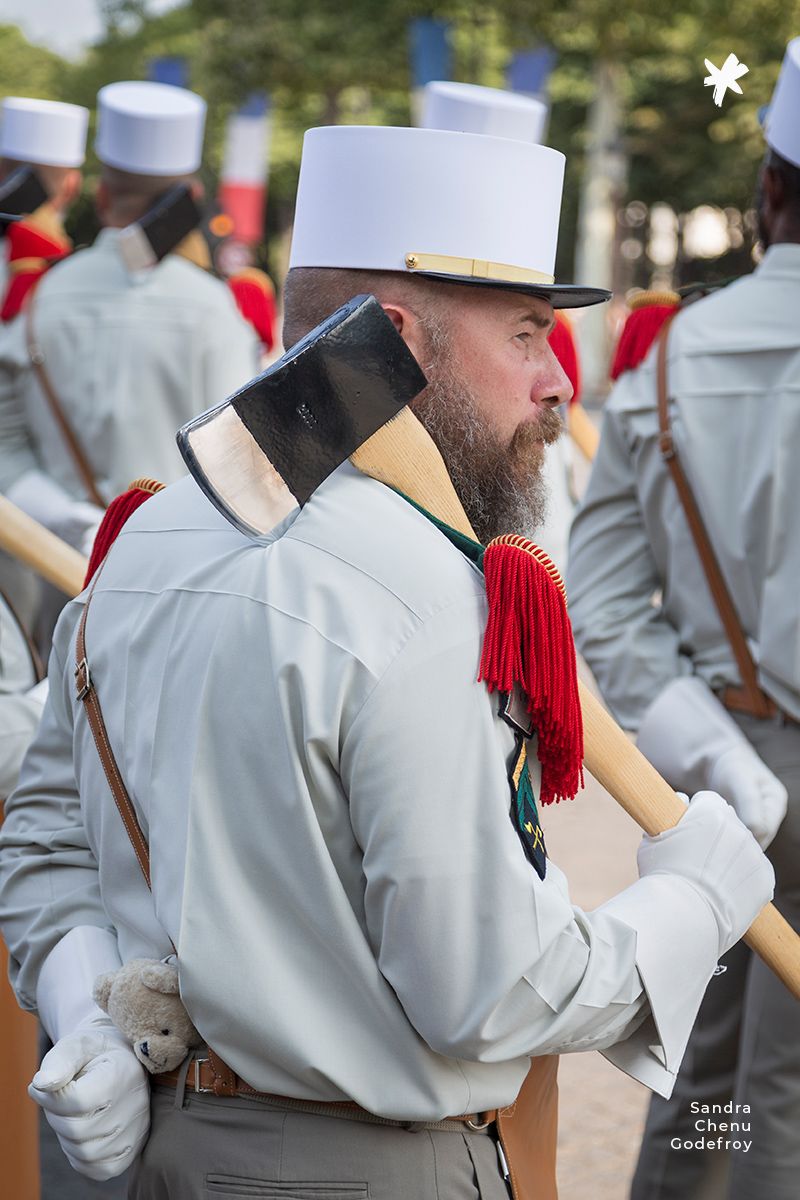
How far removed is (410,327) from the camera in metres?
1.86

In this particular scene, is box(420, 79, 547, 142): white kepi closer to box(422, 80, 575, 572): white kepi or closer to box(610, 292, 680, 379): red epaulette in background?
box(422, 80, 575, 572): white kepi

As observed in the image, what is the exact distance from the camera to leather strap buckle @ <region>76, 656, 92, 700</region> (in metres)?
1.84

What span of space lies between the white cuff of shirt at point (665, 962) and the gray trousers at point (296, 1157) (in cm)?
22

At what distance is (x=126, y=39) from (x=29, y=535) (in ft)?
133

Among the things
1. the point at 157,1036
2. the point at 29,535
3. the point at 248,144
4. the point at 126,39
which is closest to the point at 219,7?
the point at 248,144

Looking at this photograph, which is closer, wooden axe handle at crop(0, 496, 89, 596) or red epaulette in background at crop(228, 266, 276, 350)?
wooden axe handle at crop(0, 496, 89, 596)

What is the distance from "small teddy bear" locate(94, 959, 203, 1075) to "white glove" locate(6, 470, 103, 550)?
2924 mm

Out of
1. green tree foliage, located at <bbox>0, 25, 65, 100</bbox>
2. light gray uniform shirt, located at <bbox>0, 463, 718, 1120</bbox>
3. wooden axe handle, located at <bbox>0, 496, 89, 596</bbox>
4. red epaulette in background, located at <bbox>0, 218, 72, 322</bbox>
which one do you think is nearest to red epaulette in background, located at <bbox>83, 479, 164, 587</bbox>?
light gray uniform shirt, located at <bbox>0, 463, 718, 1120</bbox>

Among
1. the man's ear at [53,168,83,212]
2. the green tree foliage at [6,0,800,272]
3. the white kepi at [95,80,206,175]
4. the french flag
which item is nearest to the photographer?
the white kepi at [95,80,206,175]

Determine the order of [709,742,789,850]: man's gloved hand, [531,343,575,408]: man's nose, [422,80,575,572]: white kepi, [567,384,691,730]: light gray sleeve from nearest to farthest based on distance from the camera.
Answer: [531,343,575,408]: man's nose, [709,742,789,850]: man's gloved hand, [567,384,691,730]: light gray sleeve, [422,80,575,572]: white kepi

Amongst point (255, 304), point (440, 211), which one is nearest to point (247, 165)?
point (255, 304)

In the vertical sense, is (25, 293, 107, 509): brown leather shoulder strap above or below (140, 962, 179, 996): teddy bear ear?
below

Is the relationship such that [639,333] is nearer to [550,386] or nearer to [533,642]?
[550,386]

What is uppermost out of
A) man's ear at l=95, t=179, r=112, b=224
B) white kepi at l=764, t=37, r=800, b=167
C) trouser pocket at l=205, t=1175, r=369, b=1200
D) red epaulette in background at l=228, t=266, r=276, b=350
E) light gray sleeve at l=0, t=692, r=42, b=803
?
white kepi at l=764, t=37, r=800, b=167
